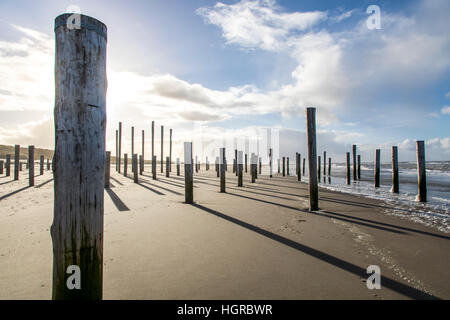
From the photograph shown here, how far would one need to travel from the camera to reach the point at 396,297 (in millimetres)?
2189

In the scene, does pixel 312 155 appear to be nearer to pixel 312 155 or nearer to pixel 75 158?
pixel 312 155

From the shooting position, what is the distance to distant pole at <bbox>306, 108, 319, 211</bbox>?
6.44 meters

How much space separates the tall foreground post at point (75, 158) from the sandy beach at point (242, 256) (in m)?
0.62

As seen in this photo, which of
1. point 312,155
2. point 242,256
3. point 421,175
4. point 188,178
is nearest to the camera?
point 242,256

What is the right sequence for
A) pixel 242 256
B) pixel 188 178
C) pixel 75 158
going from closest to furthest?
pixel 75 158
pixel 242 256
pixel 188 178

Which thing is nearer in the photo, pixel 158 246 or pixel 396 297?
pixel 396 297

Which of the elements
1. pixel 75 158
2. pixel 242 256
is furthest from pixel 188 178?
pixel 75 158

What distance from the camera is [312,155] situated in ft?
21.4

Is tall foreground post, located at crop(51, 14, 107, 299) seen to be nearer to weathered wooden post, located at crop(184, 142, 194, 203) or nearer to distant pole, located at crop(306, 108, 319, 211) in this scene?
weathered wooden post, located at crop(184, 142, 194, 203)

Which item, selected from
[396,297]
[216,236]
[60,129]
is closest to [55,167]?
[60,129]

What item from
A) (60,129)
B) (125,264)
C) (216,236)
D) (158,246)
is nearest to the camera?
(60,129)
